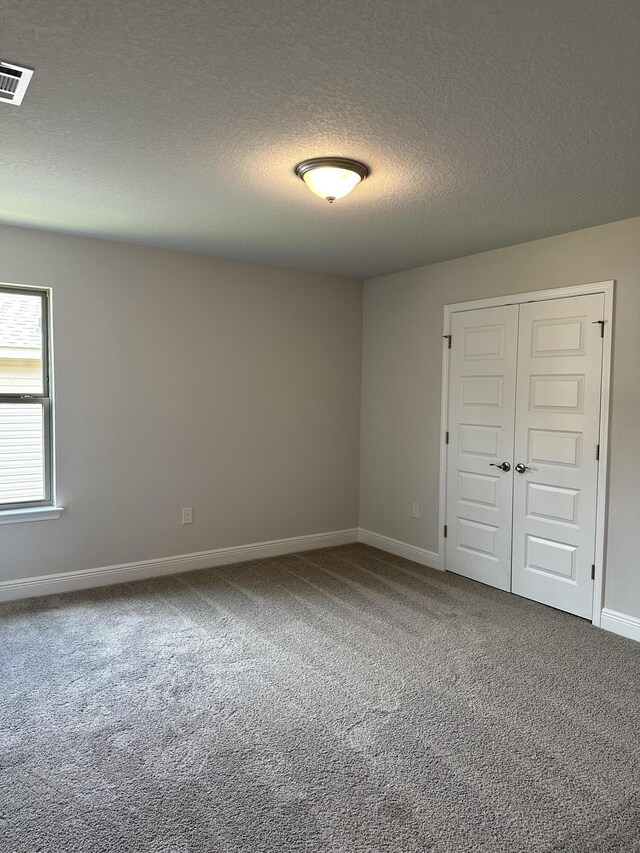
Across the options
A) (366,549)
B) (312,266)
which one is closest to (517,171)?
(312,266)

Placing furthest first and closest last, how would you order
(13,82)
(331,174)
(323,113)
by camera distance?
(331,174), (323,113), (13,82)

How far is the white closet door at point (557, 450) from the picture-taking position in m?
3.69

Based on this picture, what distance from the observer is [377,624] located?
11.9 ft

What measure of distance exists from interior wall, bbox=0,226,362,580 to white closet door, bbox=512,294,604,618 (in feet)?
6.05

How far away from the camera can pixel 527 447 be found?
4.07 m

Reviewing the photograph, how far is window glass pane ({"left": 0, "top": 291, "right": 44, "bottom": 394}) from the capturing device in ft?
12.9

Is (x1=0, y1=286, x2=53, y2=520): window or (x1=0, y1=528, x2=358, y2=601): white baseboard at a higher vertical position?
(x1=0, y1=286, x2=53, y2=520): window

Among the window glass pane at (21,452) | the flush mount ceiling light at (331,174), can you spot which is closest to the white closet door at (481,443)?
the flush mount ceiling light at (331,174)

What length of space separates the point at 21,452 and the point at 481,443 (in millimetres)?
3325

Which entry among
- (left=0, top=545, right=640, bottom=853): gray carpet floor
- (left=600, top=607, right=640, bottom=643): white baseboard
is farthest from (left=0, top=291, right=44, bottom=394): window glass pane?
(left=600, top=607, right=640, bottom=643): white baseboard

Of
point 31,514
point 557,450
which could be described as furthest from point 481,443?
point 31,514

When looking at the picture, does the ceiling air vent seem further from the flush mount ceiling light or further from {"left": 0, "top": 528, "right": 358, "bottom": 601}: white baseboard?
{"left": 0, "top": 528, "right": 358, "bottom": 601}: white baseboard

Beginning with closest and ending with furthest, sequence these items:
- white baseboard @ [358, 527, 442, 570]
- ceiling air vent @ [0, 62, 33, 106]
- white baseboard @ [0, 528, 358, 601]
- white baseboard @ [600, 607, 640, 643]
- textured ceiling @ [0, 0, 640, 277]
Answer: textured ceiling @ [0, 0, 640, 277] < ceiling air vent @ [0, 62, 33, 106] < white baseboard @ [600, 607, 640, 643] < white baseboard @ [0, 528, 358, 601] < white baseboard @ [358, 527, 442, 570]

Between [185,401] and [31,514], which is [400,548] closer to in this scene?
[185,401]
